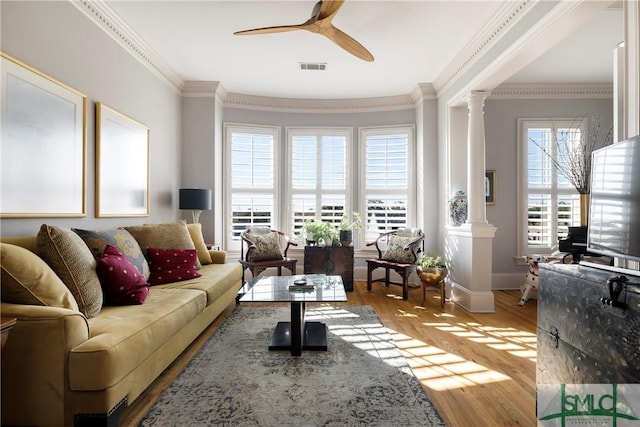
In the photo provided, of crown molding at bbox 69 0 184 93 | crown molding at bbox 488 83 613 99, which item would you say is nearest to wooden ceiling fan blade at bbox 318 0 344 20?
crown molding at bbox 69 0 184 93

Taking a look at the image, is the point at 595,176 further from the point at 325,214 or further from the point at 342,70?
the point at 325,214

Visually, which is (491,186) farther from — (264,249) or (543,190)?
(264,249)

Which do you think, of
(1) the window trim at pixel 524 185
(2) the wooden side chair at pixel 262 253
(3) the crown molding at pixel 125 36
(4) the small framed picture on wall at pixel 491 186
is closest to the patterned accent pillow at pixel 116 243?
(2) the wooden side chair at pixel 262 253

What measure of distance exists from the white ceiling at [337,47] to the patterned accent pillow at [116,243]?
2086 mm

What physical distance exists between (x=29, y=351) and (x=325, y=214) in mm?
4421

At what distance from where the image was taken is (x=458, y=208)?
15.1 ft

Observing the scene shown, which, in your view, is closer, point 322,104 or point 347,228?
point 347,228

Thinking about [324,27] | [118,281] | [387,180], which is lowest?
[118,281]

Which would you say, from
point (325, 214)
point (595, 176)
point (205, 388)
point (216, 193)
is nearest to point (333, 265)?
point (325, 214)

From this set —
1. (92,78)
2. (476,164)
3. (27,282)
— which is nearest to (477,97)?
(476,164)

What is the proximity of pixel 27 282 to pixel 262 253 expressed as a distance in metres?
3.17

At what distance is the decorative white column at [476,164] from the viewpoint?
4133 millimetres

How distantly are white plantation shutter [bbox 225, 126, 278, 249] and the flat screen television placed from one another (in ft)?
14.8

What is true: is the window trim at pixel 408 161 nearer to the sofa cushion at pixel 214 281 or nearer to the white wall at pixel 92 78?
the sofa cushion at pixel 214 281
